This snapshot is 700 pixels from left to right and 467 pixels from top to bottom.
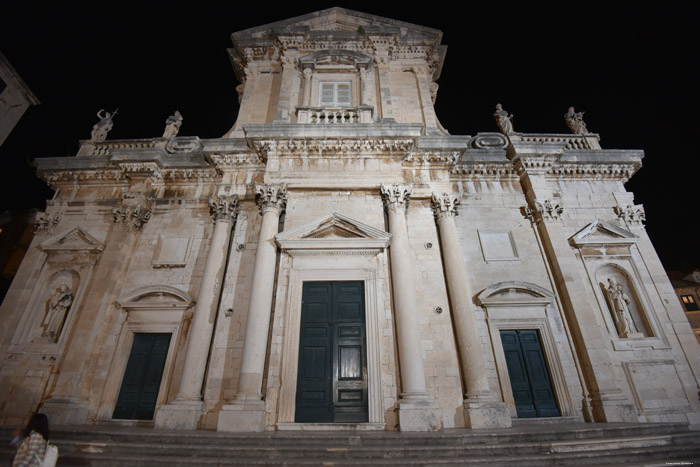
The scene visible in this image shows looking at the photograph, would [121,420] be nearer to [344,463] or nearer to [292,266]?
[292,266]

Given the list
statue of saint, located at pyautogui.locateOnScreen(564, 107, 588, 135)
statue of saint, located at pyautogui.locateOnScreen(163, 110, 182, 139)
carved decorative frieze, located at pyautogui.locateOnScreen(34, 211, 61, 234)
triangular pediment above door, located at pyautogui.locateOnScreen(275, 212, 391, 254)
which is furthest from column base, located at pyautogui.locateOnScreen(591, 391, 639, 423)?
carved decorative frieze, located at pyautogui.locateOnScreen(34, 211, 61, 234)

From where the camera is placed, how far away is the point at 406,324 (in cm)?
788

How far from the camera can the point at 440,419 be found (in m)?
7.02

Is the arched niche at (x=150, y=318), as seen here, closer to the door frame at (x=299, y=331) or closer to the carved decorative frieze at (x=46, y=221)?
the door frame at (x=299, y=331)

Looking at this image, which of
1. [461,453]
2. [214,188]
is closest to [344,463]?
[461,453]

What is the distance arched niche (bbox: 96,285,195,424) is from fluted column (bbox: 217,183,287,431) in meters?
2.43

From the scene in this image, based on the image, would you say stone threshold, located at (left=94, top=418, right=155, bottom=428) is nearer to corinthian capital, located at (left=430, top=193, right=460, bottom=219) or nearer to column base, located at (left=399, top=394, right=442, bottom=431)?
column base, located at (left=399, top=394, right=442, bottom=431)

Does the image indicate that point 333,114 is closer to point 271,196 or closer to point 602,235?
point 271,196

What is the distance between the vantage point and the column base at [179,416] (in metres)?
7.27

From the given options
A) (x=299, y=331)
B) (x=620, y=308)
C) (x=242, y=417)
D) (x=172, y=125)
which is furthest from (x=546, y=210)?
(x=172, y=125)

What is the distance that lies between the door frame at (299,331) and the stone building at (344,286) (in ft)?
0.16

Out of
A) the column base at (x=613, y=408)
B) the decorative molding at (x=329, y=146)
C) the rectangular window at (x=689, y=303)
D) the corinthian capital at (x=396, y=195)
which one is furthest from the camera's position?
the rectangular window at (x=689, y=303)

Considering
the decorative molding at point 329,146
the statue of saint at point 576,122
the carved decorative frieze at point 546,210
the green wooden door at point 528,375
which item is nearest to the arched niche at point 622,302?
the carved decorative frieze at point 546,210

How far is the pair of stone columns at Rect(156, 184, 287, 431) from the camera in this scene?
7.39 meters
